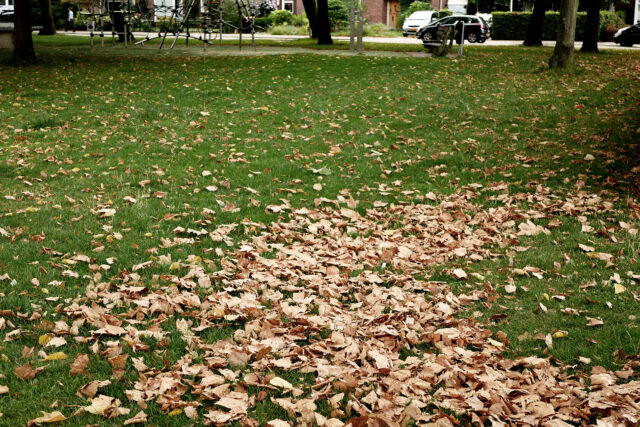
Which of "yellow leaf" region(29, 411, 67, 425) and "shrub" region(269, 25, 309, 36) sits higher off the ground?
"shrub" region(269, 25, 309, 36)

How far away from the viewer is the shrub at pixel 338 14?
44.1m

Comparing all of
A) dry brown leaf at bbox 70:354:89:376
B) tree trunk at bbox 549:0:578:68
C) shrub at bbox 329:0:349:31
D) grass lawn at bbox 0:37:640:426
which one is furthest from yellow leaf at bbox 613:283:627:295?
shrub at bbox 329:0:349:31

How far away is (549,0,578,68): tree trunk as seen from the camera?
1536cm

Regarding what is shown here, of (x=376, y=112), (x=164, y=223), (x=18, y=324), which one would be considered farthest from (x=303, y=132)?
(x=18, y=324)

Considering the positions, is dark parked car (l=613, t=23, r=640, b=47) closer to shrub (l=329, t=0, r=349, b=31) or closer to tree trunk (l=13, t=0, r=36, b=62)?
shrub (l=329, t=0, r=349, b=31)

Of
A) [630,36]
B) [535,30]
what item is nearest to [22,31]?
[535,30]

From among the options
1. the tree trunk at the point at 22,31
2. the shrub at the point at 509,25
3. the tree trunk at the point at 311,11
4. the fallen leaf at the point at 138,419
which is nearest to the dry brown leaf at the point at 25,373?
the fallen leaf at the point at 138,419

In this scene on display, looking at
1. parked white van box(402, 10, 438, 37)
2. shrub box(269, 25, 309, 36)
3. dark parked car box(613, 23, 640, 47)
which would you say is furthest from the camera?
shrub box(269, 25, 309, 36)

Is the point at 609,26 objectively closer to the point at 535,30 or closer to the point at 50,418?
the point at 535,30

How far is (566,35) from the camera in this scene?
610 inches

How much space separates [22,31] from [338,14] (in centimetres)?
3061

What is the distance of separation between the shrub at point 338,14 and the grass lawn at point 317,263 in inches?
1339

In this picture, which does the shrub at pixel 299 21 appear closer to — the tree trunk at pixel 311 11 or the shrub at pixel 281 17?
the shrub at pixel 281 17

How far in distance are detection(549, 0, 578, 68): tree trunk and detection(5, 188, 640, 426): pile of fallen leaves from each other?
1115 cm
